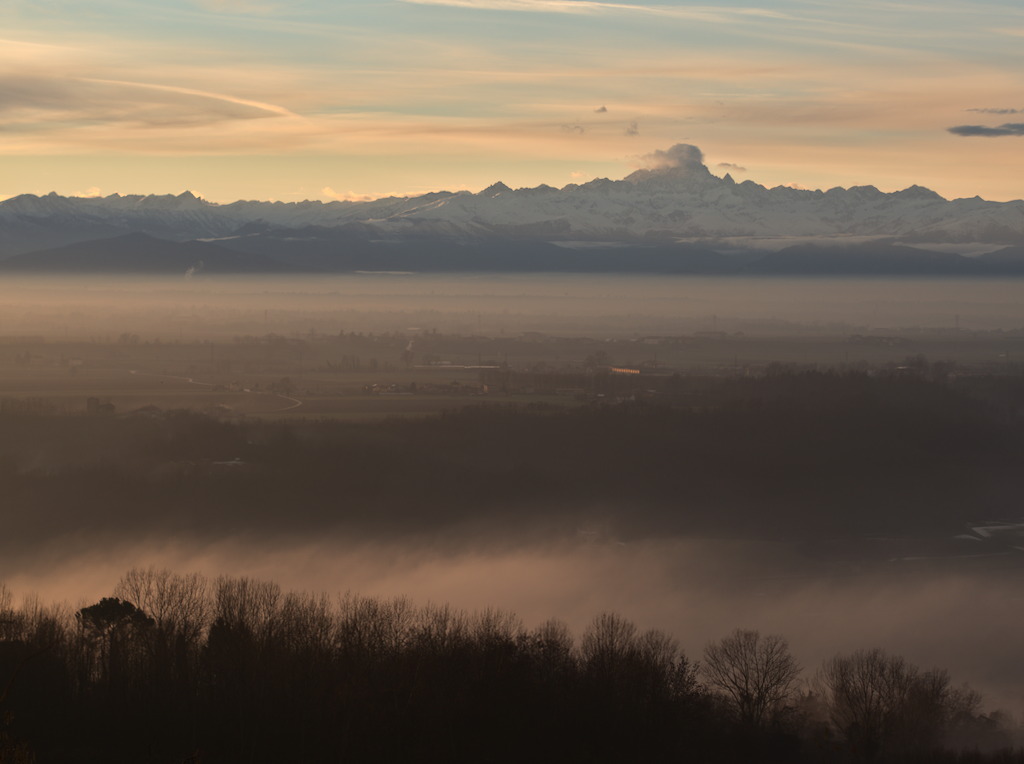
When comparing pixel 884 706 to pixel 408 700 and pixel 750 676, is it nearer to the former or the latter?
pixel 750 676

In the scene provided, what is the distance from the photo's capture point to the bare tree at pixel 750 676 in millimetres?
31328

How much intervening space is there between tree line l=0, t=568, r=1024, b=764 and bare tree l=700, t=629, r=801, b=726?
111 mm

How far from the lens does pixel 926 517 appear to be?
8019 centimetres

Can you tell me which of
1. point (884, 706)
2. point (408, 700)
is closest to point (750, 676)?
point (884, 706)

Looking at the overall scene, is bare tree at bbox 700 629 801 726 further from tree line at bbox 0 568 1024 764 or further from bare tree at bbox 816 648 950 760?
bare tree at bbox 816 648 950 760

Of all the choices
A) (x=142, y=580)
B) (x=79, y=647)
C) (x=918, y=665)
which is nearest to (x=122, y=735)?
(x=79, y=647)

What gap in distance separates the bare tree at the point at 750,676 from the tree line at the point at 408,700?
0.36ft

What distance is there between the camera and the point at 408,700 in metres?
26.9

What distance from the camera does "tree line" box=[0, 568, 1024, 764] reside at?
25.9 metres

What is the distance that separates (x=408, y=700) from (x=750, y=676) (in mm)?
11859

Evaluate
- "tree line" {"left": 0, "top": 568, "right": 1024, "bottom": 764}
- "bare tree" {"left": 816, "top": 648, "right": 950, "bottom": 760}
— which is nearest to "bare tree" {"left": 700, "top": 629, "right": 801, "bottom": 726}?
"tree line" {"left": 0, "top": 568, "right": 1024, "bottom": 764}

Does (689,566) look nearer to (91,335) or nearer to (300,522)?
(300,522)

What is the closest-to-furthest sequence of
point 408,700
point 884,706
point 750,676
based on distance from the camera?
point 408,700
point 884,706
point 750,676

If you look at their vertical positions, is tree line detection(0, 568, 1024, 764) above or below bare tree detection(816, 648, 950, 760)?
above
